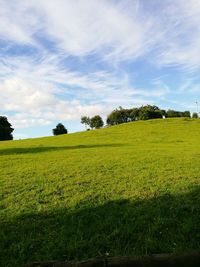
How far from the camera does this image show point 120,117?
444 feet

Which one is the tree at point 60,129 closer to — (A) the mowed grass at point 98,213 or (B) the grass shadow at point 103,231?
(A) the mowed grass at point 98,213

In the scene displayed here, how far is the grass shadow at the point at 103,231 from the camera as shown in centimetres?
817

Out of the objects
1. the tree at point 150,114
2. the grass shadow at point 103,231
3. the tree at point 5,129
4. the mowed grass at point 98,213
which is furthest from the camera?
the tree at point 150,114

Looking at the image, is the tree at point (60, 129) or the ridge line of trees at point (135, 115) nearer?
the tree at point (60, 129)

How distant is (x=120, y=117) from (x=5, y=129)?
55927 mm

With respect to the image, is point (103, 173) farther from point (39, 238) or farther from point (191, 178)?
point (39, 238)

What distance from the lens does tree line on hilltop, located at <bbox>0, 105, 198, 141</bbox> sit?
297 ft

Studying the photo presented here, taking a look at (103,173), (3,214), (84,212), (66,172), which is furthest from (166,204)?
(66,172)

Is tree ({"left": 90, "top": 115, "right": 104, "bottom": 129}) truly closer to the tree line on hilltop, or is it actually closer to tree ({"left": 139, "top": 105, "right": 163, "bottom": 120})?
the tree line on hilltop

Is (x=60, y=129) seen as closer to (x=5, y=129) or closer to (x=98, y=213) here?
(x=5, y=129)

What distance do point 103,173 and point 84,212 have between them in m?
7.00

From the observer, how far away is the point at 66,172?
19.0 m

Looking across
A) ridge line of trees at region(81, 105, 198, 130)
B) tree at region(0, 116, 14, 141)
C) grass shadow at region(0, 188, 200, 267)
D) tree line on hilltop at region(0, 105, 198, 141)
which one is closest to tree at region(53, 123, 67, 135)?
tree line on hilltop at region(0, 105, 198, 141)

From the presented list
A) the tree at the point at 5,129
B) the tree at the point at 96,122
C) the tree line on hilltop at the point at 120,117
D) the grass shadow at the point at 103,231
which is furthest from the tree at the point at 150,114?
the grass shadow at the point at 103,231
